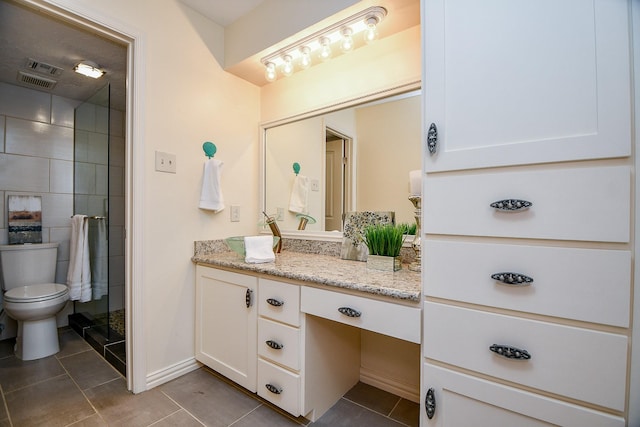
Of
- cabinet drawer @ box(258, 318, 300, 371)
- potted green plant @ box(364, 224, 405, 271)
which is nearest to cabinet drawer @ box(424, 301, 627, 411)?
potted green plant @ box(364, 224, 405, 271)

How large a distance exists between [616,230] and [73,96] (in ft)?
12.3

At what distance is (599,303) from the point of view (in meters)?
0.77

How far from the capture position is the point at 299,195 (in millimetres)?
2109

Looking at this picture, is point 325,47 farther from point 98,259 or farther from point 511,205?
point 98,259

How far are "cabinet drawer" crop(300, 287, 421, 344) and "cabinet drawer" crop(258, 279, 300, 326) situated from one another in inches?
2.0

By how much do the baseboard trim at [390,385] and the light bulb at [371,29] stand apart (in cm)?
192

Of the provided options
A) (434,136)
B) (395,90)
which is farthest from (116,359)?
(395,90)

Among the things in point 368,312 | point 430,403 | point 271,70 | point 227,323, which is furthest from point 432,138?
point 227,323

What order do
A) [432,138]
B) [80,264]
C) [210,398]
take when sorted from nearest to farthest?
[432,138]
[210,398]
[80,264]

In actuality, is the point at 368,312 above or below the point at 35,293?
above

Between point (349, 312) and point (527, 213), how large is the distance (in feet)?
2.38

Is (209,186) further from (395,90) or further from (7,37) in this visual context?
(7,37)

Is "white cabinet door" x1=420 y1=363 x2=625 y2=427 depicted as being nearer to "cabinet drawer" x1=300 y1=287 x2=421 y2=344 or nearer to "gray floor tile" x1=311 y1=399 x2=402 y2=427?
"cabinet drawer" x1=300 y1=287 x2=421 y2=344

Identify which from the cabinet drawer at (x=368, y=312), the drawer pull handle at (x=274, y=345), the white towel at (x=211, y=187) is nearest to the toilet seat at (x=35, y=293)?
the white towel at (x=211, y=187)
